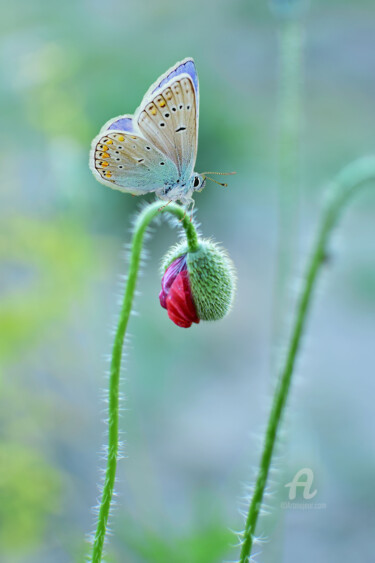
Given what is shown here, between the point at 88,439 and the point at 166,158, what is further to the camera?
the point at 88,439

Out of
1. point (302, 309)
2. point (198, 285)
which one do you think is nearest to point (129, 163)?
point (198, 285)

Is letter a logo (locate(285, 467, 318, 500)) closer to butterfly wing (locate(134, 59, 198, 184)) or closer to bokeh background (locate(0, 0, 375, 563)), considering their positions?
bokeh background (locate(0, 0, 375, 563))

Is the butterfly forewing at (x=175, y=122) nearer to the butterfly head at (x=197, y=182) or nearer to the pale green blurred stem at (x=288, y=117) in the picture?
the butterfly head at (x=197, y=182)

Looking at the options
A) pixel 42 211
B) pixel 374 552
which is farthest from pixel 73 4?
pixel 374 552

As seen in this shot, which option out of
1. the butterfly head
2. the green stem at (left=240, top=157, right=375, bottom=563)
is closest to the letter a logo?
the green stem at (left=240, top=157, right=375, bottom=563)

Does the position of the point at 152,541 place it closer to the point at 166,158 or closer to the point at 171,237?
the point at 166,158

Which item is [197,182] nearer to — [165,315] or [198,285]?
[198,285]

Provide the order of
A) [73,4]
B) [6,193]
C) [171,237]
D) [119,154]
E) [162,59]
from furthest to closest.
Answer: [162,59]
[73,4]
[171,237]
[6,193]
[119,154]
